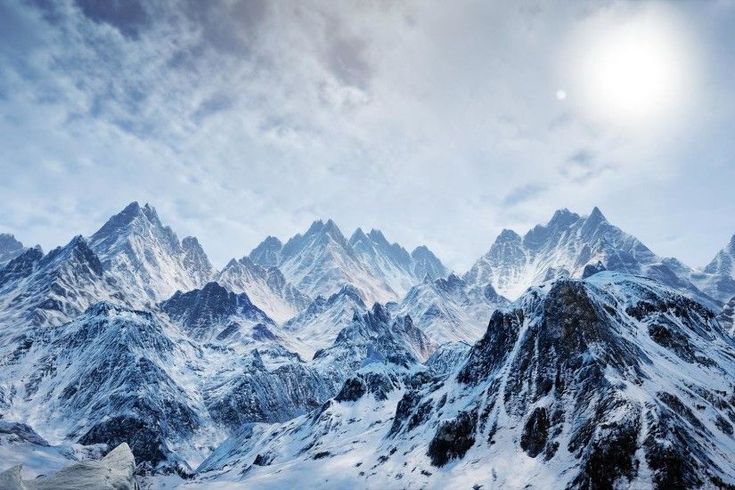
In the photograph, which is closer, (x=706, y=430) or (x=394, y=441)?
(x=706, y=430)

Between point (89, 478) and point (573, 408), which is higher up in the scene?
point (573, 408)

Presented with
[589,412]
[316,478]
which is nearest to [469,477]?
[589,412]

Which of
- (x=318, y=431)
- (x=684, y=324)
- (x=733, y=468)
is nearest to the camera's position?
(x=733, y=468)

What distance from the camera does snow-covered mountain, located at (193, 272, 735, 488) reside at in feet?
202

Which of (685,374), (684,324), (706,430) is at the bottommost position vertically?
(706,430)

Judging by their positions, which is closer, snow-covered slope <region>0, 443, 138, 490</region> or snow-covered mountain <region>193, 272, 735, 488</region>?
snow-covered slope <region>0, 443, 138, 490</region>

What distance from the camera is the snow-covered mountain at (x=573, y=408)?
202 ft

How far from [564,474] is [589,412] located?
391 inches

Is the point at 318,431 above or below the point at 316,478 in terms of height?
above

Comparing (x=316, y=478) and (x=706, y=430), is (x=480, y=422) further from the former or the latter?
(x=316, y=478)

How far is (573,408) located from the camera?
242ft

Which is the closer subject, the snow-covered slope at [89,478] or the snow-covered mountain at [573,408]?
the snow-covered slope at [89,478]

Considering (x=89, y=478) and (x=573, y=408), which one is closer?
(x=89, y=478)

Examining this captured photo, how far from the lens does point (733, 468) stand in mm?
60469
